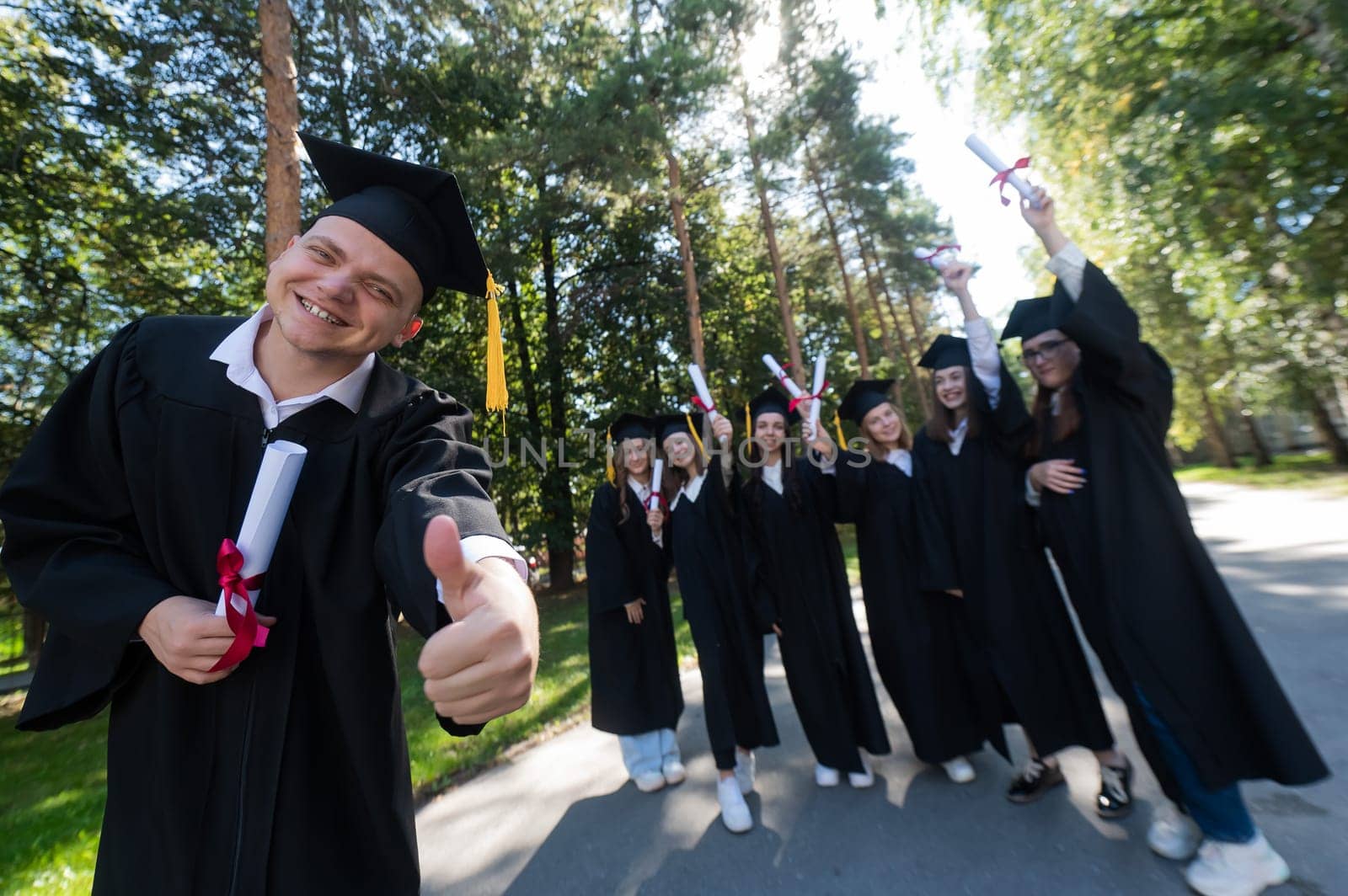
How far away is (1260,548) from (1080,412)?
8725mm

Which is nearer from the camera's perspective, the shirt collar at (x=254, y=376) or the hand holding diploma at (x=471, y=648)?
the hand holding diploma at (x=471, y=648)

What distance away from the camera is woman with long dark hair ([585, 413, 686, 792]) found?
164 inches

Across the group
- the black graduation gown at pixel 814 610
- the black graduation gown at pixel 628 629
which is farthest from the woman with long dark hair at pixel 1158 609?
the black graduation gown at pixel 628 629

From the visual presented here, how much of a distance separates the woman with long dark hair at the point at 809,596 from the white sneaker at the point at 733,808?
0.56m

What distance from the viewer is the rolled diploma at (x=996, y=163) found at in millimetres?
2600

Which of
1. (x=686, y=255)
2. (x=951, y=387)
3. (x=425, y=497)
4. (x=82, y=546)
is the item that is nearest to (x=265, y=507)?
(x=425, y=497)

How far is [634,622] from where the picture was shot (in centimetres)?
437

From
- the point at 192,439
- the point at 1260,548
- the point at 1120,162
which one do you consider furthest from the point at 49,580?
the point at 1120,162

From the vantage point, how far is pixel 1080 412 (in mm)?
2986

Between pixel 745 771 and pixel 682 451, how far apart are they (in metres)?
1.95

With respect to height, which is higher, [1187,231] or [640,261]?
[640,261]

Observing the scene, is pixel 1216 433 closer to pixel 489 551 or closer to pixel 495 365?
pixel 495 365

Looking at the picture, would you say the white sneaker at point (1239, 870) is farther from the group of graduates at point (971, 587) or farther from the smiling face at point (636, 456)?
the smiling face at point (636, 456)

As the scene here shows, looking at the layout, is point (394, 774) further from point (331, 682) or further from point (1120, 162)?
point (1120, 162)
